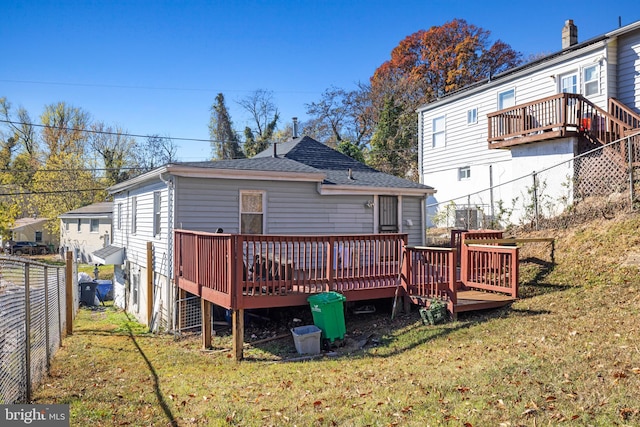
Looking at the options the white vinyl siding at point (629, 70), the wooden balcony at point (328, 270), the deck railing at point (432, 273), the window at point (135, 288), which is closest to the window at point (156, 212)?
the wooden balcony at point (328, 270)

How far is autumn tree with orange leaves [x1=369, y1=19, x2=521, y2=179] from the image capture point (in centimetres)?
3369

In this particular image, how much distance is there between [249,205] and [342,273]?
12.2 feet

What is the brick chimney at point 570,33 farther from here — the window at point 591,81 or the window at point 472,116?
the window at point 472,116

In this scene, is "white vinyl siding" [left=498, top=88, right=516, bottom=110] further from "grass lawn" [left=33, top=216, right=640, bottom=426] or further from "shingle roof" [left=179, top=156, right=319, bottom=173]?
"shingle roof" [left=179, top=156, right=319, bottom=173]

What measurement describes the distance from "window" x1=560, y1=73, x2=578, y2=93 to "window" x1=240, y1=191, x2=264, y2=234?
11912mm

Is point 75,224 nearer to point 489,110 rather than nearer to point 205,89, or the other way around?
point 205,89

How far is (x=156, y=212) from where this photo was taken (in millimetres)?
12453

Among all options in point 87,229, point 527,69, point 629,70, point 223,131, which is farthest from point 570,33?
point 87,229

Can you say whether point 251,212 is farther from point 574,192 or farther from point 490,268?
point 574,192

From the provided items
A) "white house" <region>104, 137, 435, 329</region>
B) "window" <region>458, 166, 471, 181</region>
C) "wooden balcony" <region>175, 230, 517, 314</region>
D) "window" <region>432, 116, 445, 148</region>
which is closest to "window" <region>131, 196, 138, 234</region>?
"white house" <region>104, 137, 435, 329</region>

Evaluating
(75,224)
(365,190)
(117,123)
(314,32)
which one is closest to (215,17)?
(314,32)

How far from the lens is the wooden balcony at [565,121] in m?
13.3

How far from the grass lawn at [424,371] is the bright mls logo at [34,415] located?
0.14 m

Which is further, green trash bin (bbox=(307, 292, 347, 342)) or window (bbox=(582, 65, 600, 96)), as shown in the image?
window (bbox=(582, 65, 600, 96))
